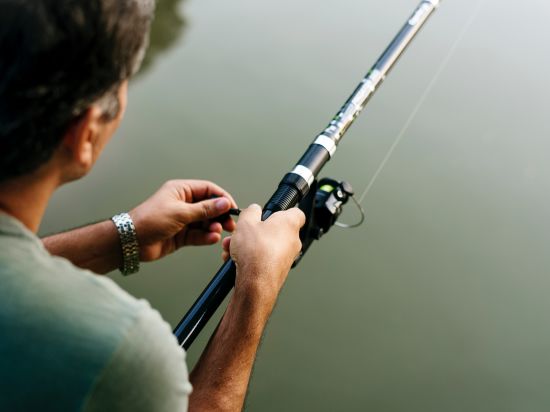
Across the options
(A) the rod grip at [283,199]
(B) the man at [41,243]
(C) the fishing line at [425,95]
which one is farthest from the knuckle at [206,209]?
(C) the fishing line at [425,95]

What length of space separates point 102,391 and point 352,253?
1.50 meters

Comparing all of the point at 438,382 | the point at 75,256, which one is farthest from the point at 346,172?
the point at 75,256

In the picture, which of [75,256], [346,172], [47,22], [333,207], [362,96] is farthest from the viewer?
[346,172]

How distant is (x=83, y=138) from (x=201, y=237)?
0.62 metres

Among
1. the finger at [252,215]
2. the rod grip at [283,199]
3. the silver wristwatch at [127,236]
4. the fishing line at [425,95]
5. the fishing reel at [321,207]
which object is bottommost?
the silver wristwatch at [127,236]

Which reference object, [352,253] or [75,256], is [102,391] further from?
[352,253]

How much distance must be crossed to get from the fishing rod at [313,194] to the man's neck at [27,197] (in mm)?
346

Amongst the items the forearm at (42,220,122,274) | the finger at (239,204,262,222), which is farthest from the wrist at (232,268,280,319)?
the forearm at (42,220,122,274)

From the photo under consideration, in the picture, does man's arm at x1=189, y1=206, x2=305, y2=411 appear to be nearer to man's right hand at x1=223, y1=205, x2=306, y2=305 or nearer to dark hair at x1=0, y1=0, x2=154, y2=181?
man's right hand at x1=223, y1=205, x2=306, y2=305

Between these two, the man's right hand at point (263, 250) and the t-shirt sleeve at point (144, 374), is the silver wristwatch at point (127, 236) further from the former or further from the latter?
the t-shirt sleeve at point (144, 374)

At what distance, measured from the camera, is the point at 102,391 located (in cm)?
54

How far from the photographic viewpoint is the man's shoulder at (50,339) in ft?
1.70

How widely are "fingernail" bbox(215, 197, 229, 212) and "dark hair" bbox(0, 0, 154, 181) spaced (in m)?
0.54

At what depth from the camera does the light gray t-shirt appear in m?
0.52
